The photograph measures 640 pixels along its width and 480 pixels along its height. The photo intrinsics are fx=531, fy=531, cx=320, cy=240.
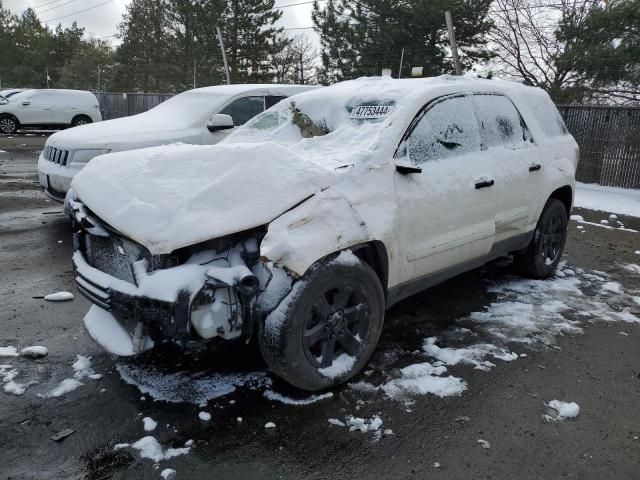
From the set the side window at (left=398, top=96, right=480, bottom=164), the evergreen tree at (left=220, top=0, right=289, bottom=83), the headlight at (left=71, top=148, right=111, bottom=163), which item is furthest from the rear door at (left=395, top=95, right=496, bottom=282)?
the evergreen tree at (left=220, top=0, right=289, bottom=83)

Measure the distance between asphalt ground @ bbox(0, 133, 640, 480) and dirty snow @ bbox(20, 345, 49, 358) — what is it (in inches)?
2.0

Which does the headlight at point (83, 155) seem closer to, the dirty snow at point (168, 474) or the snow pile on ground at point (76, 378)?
the snow pile on ground at point (76, 378)

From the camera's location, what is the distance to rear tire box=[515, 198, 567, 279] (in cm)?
493

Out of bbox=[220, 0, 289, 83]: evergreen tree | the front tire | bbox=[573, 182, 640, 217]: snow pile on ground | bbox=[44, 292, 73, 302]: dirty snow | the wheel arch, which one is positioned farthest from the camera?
bbox=[220, 0, 289, 83]: evergreen tree

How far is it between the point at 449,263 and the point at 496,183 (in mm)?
789

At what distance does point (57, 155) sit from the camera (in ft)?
21.4

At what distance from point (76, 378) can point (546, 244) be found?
4.18 m

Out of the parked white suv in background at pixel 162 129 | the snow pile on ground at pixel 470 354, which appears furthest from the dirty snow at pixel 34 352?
the parked white suv in background at pixel 162 129

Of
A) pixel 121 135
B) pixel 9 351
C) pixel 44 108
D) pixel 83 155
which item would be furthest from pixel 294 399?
pixel 44 108

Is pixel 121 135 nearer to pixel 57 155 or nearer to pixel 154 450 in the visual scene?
pixel 57 155

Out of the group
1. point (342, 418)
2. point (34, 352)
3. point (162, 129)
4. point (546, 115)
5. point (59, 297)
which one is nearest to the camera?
point (342, 418)

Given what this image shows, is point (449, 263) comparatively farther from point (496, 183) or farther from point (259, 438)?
point (259, 438)

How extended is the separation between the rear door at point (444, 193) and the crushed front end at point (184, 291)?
101 cm

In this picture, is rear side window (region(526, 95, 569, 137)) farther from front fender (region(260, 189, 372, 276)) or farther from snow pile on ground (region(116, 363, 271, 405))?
snow pile on ground (region(116, 363, 271, 405))
